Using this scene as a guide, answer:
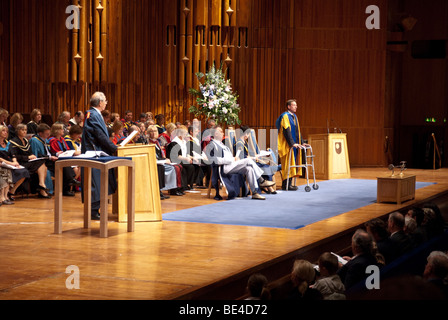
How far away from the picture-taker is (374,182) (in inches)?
436

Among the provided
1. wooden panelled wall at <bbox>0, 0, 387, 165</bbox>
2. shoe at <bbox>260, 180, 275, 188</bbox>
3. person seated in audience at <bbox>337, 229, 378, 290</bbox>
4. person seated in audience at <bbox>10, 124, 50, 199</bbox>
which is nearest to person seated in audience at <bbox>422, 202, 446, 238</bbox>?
person seated in audience at <bbox>337, 229, 378, 290</bbox>

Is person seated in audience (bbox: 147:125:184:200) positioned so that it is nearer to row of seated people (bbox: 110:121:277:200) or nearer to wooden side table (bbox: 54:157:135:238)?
row of seated people (bbox: 110:121:277:200)

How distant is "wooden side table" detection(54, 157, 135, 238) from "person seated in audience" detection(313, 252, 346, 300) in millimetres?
2373

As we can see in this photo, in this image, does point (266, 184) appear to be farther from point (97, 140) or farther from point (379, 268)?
point (379, 268)

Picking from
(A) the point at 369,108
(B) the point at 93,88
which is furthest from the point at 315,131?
(B) the point at 93,88

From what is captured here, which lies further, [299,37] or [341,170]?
[299,37]

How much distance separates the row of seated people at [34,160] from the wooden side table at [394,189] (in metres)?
4.15

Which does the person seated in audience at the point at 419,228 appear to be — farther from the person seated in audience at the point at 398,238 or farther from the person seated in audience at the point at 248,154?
the person seated in audience at the point at 248,154

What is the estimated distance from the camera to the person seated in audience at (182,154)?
30.3ft

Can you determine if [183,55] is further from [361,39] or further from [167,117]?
[361,39]

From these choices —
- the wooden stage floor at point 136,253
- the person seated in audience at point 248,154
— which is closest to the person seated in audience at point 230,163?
the person seated in audience at point 248,154

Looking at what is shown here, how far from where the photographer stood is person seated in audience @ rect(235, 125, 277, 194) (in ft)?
29.8

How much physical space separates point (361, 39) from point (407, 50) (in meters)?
1.77

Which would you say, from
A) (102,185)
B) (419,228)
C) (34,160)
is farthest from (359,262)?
(34,160)
